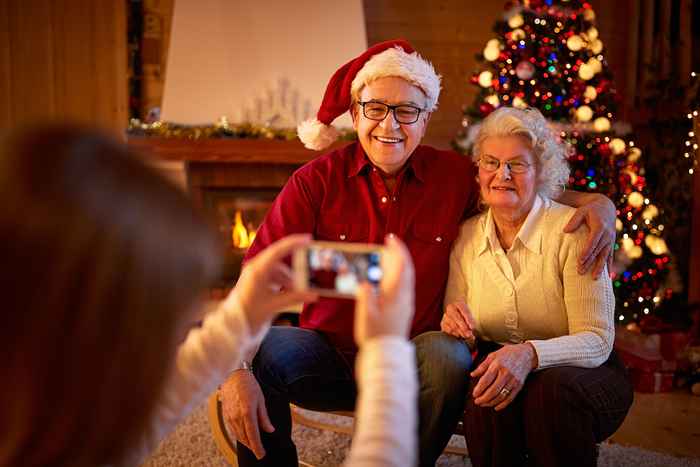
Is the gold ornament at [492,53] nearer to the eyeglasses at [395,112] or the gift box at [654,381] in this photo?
the gift box at [654,381]

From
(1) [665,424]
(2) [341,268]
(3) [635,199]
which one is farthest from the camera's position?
(3) [635,199]

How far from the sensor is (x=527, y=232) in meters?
1.62

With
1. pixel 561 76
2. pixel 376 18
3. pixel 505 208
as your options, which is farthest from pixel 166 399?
pixel 376 18

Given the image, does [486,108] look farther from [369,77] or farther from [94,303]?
[94,303]

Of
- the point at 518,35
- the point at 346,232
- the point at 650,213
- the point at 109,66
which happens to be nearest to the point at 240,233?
the point at 109,66

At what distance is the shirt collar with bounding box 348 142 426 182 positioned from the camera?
5.87 ft

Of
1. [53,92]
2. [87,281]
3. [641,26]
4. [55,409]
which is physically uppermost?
[641,26]

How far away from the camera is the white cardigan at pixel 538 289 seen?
1.50 meters

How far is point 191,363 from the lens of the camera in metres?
0.99

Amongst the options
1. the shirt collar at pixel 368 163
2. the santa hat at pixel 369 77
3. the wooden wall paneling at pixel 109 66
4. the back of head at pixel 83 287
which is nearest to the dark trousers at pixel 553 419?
the shirt collar at pixel 368 163

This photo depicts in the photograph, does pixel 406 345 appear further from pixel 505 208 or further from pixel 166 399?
pixel 505 208

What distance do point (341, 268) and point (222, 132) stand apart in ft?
9.82

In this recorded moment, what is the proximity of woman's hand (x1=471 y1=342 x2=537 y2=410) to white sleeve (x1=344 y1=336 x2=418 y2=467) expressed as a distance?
0.66 metres

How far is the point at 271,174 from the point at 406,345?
3.25 metres
